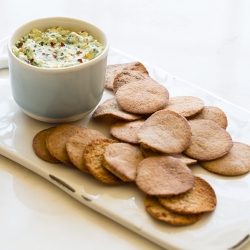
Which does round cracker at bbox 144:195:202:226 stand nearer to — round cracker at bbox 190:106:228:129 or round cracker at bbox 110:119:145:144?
round cracker at bbox 110:119:145:144

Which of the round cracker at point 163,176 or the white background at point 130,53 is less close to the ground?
the round cracker at point 163,176

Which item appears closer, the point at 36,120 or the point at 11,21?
the point at 36,120

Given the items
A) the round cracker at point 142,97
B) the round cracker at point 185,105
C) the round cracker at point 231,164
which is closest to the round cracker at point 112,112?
A: the round cracker at point 142,97

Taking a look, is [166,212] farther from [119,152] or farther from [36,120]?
[36,120]

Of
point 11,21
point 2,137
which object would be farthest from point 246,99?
point 11,21

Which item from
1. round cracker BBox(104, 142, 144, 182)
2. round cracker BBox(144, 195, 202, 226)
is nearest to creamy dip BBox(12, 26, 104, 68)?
round cracker BBox(104, 142, 144, 182)

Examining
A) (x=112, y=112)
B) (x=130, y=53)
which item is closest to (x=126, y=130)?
(x=112, y=112)

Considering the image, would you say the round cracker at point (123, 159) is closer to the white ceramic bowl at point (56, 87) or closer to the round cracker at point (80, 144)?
the round cracker at point (80, 144)
